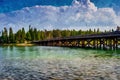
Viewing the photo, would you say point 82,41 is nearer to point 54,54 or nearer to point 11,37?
point 54,54

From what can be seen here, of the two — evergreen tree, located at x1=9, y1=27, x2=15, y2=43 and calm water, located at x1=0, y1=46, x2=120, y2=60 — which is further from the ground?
evergreen tree, located at x1=9, y1=27, x2=15, y2=43

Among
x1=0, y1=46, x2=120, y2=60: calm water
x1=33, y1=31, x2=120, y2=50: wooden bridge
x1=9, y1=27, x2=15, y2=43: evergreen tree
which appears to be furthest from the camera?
x1=9, y1=27, x2=15, y2=43: evergreen tree

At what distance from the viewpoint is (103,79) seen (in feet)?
78.4

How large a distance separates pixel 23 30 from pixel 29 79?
17472 centimetres

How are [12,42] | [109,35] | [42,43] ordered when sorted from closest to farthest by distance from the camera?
[109,35]
[42,43]
[12,42]

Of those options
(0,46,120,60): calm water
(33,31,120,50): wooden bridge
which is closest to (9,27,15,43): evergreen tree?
(33,31,120,50): wooden bridge

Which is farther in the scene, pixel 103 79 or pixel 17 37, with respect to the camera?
pixel 17 37

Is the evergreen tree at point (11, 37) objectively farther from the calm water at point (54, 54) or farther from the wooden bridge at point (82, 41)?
the calm water at point (54, 54)

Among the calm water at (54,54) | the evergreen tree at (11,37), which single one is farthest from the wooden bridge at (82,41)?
the calm water at (54,54)

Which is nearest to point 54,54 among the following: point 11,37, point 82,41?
point 82,41

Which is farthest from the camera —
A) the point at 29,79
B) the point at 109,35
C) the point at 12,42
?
the point at 12,42

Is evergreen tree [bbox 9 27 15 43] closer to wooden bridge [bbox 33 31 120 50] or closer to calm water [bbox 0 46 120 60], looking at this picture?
wooden bridge [bbox 33 31 120 50]

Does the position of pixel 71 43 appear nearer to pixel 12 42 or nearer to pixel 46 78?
pixel 12 42

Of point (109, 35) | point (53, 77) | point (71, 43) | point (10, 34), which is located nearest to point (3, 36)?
point (10, 34)
